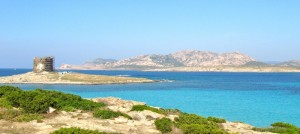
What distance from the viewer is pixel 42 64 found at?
117875 mm

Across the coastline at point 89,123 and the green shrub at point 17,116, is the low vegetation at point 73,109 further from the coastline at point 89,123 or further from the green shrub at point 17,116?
the coastline at point 89,123

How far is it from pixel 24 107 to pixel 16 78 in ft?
323

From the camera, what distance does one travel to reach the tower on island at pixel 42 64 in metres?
118

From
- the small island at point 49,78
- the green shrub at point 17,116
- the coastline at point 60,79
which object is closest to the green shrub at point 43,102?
the green shrub at point 17,116

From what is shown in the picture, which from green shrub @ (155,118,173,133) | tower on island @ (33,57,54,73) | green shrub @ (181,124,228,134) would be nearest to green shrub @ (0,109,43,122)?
Result: green shrub @ (155,118,173,133)

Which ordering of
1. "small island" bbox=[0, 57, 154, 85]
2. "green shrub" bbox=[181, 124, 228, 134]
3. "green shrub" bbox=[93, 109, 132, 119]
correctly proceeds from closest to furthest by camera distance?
1. "green shrub" bbox=[181, 124, 228, 134]
2. "green shrub" bbox=[93, 109, 132, 119]
3. "small island" bbox=[0, 57, 154, 85]

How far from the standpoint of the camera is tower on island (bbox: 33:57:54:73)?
11775 centimetres

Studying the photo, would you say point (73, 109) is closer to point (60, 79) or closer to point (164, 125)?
point (164, 125)

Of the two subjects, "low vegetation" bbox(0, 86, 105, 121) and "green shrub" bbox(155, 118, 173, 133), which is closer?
"green shrub" bbox(155, 118, 173, 133)

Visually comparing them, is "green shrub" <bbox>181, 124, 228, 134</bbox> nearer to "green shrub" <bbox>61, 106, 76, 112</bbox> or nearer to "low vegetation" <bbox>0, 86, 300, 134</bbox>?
"low vegetation" <bbox>0, 86, 300, 134</bbox>

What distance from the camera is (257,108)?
49.6m

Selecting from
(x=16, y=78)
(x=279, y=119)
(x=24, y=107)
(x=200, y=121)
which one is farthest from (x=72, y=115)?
(x=16, y=78)

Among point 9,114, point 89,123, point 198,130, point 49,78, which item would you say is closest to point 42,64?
point 49,78

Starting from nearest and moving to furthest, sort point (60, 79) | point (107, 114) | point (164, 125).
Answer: point (164, 125) < point (107, 114) < point (60, 79)
